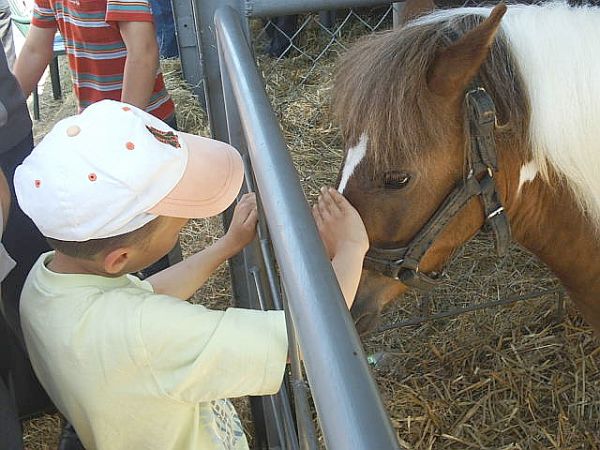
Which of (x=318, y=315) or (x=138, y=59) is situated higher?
(x=318, y=315)

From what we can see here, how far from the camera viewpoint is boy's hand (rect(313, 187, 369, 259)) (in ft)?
3.34

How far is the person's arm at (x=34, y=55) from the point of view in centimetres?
220

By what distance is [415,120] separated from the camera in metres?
1.19

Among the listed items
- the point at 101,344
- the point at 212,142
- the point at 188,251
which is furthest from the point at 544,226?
the point at 188,251

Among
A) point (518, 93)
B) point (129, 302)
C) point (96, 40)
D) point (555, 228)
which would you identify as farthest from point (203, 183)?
point (96, 40)

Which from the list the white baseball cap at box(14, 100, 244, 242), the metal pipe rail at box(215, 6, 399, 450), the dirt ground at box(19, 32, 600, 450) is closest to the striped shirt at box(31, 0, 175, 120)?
the dirt ground at box(19, 32, 600, 450)

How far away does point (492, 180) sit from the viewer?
4.10ft

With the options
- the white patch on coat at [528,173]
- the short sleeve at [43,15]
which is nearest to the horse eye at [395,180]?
the white patch on coat at [528,173]

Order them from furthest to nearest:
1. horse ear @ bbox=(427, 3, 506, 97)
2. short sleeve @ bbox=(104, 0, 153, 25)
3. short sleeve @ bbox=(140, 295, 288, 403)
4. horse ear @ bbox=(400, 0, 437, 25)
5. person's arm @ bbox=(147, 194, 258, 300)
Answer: short sleeve @ bbox=(104, 0, 153, 25), horse ear @ bbox=(400, 0, 437, 25), person's arm @ bbox=(147, 194, 258, 300), horse ear @ bbox=(427, 3, 506, 97), short sleeve @ bbox=(140, 295, 288, 403)

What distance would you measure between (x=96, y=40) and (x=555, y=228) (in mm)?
1429

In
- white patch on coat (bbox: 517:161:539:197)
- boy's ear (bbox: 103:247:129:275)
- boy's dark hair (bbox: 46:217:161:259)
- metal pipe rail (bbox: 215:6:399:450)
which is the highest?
metal pipe rail (bbox: 215:6:399:450)

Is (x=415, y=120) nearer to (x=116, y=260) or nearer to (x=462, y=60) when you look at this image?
(x=462, y=60)

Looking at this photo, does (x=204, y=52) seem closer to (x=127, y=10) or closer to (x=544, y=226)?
(x=127, y=10)

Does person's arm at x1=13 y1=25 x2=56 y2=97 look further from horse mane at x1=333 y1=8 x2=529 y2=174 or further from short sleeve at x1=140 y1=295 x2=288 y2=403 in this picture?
short sleeve at x1=140 y1=295 x2=288 y2=403
